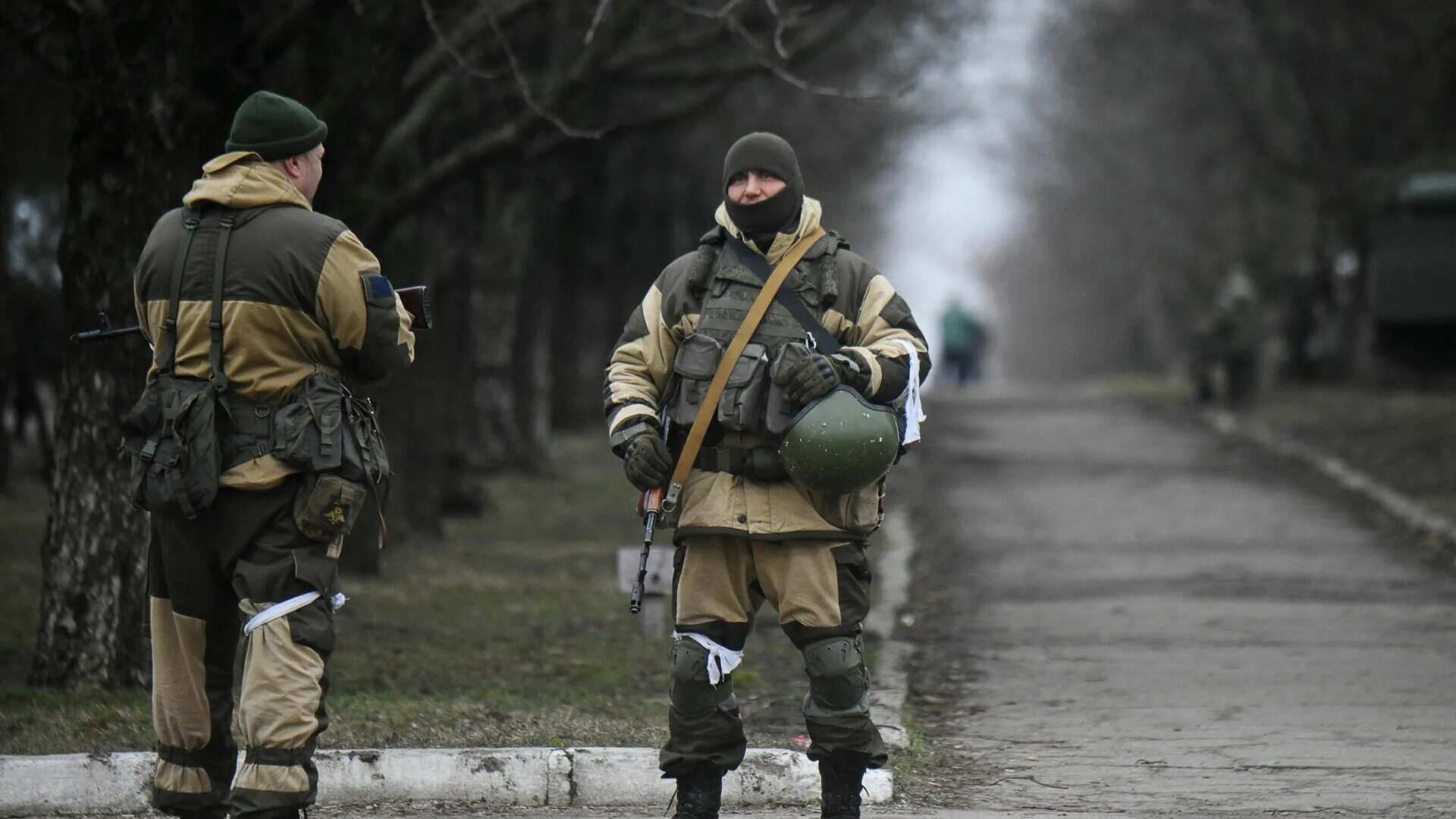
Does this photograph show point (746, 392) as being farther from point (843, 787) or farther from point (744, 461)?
point (843, 787)

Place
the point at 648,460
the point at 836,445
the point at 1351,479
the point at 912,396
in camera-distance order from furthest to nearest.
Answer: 1. the point at 1351,479
2. the point at 912,396
3. the point at 648,460
4. the point at 836,445

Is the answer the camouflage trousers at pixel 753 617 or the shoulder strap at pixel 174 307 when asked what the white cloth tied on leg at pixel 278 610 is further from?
the camouflage trousers at pixel 753 617

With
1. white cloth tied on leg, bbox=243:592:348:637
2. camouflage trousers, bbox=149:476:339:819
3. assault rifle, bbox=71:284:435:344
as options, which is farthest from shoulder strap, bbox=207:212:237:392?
white cloth tied on leg, bbox=243:592:348:637

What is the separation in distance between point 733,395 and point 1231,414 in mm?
20090

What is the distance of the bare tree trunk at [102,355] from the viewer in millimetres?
7781

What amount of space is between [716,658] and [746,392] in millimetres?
772

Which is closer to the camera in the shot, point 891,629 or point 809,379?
point 809,379

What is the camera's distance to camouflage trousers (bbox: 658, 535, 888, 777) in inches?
228

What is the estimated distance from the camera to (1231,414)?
2488 centimetres

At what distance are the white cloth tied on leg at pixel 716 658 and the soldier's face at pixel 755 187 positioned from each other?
1252 mm

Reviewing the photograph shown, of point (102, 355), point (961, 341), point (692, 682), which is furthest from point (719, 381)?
point (961, 341)

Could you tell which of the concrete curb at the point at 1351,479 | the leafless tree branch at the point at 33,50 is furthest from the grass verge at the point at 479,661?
the concrete curb at the point at 1351,479

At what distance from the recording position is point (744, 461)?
5.78m

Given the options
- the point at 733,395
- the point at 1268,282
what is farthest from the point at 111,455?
the point at 1268,282
